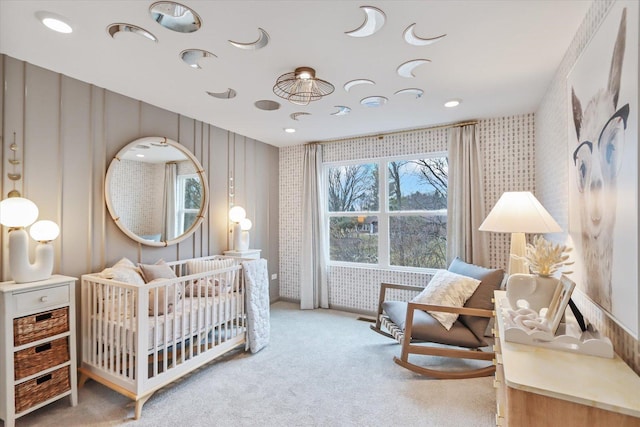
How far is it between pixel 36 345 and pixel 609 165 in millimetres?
3185

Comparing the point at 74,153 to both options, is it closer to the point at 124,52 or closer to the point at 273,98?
the point at 124,52

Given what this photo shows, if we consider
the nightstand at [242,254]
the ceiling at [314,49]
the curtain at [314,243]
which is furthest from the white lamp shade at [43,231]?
the curtain at [314,243]

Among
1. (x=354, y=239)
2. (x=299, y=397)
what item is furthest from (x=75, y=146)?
(x=354, y=239)

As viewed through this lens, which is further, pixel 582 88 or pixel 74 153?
pixel 74 153

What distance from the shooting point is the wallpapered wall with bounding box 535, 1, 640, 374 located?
121cm

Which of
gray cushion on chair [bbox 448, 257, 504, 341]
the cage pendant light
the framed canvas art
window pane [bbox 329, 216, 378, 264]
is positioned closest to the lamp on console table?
the framed canvas art

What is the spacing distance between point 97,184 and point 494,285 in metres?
3.38

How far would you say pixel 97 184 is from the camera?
8.00 feet

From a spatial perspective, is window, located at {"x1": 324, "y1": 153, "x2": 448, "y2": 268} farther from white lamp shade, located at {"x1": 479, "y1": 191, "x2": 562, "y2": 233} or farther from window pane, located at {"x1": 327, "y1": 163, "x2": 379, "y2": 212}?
white lamp shade, located at {"x1": 479, "y1": 191, "x2": 562, "y2": 233}

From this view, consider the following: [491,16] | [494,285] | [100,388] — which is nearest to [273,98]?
[491,16]

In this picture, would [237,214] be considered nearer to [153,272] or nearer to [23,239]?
[153,272]

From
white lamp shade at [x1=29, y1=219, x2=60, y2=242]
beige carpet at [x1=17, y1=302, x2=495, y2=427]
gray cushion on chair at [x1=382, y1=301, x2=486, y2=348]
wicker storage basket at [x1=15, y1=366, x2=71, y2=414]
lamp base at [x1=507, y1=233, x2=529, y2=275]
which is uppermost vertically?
white lamp shade at [x1=29, y1=219, x2=60, y2=242]

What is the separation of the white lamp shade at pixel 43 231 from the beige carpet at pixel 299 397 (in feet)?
3.77

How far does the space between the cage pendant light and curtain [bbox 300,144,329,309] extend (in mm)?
1679
